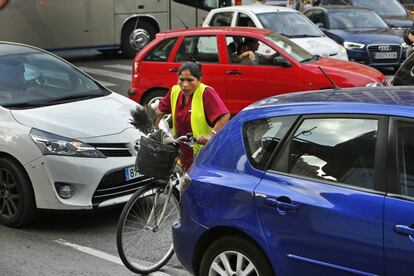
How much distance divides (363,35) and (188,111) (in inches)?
397

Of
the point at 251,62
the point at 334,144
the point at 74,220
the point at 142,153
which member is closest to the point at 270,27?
the point at 251,62

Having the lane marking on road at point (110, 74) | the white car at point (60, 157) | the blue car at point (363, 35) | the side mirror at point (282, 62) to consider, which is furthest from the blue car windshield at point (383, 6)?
the white car at point (60, 157)

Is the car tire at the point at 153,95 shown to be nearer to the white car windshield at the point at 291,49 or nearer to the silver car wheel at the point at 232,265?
the white car windshield at the point at 291,49

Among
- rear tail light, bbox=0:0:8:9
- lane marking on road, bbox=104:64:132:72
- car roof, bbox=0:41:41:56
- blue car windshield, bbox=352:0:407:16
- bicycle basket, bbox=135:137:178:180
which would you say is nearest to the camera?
bicycle basket, bbox=135:137:178:180

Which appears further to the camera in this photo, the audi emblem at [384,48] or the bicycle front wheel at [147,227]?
the audi emblem at [384,48]

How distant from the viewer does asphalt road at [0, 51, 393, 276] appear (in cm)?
474

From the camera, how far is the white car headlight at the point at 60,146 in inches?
211

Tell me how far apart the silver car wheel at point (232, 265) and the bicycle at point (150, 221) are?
84 centimetres

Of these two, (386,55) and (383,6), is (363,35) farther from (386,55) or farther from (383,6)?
(383,6)

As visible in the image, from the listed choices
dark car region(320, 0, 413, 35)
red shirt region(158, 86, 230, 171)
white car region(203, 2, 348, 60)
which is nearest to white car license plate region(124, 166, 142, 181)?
red shirt region(158, 86, 230, 171)

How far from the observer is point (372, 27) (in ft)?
49.0

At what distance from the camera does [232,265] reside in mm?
3693

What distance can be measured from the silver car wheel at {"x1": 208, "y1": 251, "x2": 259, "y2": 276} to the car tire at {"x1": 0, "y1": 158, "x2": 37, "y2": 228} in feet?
7.57

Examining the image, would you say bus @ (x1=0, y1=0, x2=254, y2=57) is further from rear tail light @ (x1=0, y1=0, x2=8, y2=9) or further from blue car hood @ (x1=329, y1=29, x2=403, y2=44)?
blue car hood @ (x1=329, y1=29, x2=403, y2=44)
